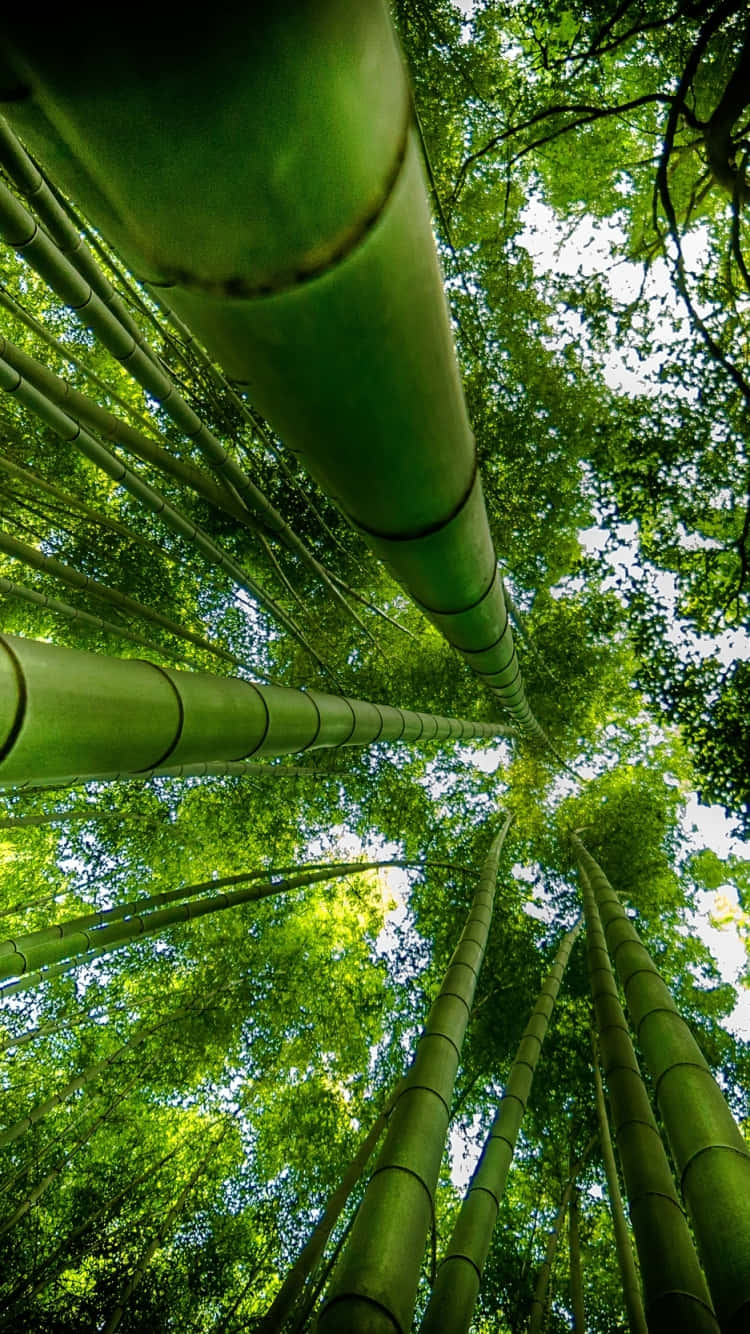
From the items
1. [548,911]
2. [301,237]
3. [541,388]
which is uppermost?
[541,388]

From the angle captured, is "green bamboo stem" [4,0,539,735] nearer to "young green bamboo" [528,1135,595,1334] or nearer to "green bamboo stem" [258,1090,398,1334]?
"green bamboo stem" [258,1090,398,1334]

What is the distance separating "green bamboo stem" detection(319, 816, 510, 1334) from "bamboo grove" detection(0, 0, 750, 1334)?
13 millimetres

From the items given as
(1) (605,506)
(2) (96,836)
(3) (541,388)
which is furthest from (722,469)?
(2) (96,836)

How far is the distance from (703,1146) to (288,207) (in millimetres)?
2059

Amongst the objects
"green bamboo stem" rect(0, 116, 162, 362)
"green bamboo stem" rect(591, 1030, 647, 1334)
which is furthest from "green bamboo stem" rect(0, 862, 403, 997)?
"green bamboo stem" rect(0, 116, 162, 362)

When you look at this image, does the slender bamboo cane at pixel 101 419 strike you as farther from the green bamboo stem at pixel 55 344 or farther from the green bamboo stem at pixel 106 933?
the green bamboo stem at pixel 106 933

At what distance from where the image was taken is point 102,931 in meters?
2.80

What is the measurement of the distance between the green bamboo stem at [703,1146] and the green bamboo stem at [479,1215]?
2.93ft

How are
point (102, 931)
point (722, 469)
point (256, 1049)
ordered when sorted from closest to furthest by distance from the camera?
point (102, 931) → point (722, 469) → point (256, 1049)

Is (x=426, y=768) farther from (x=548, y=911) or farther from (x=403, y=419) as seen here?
(x=403, y=419)

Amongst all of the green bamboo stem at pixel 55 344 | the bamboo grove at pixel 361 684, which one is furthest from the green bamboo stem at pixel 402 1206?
the green bamboo stem at pixel 55 344

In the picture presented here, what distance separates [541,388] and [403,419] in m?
5.56

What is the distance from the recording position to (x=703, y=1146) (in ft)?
4.83

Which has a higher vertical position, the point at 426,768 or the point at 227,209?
the point at 426,768
